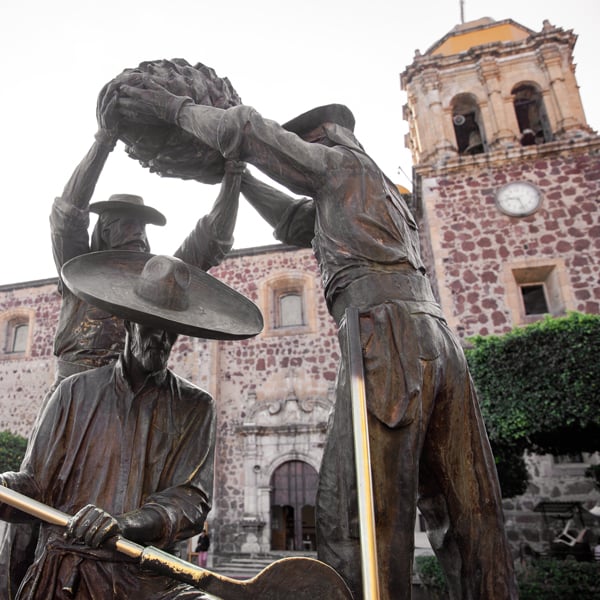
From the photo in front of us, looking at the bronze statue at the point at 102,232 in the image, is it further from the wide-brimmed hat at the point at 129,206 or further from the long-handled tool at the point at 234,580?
the long-handled tool at the point at 234,580

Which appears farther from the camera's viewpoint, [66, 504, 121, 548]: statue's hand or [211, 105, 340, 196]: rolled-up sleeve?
[211, 105, 340, 196]: rolled-up sleeve

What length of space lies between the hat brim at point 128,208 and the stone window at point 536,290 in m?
9.42

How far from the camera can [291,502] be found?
12.6m

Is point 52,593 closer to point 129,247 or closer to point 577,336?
point 129,247

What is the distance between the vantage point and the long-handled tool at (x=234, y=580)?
1.27 meters

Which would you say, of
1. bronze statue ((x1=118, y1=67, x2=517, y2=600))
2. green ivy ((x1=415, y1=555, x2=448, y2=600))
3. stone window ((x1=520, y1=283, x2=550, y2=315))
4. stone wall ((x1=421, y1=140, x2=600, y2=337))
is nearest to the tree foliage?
green ivy ((x1=415, y1=555, x2=448, y2=600))

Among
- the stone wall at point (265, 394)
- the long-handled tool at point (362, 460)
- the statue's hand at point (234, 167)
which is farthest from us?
the stone wall at point (265, 394)

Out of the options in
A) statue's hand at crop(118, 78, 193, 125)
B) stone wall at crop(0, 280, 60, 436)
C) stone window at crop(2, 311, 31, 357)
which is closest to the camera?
statue's hand at crop(118, 78, 193, 125)

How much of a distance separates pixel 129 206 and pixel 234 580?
1942 millimetres

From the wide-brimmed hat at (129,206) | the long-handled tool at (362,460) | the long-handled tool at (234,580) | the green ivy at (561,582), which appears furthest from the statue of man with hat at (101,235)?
the green ivy at (561,582)

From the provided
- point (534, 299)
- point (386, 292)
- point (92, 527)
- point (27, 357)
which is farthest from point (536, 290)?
point (27, 357)

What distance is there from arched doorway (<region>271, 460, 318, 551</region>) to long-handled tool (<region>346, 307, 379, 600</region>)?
11392 mm

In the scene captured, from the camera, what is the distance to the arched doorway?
12453 millimetres

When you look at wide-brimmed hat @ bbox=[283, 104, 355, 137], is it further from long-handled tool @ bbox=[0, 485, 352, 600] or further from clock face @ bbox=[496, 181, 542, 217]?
clock face @ bbox=[496, 181, 542, 217]
